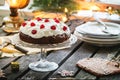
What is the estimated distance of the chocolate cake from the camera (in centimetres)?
137

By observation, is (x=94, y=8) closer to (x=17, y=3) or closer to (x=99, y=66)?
(x=17, y=3)

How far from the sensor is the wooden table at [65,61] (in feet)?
4.29

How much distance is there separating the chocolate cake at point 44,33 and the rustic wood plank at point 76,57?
105 millimetres

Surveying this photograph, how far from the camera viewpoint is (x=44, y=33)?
138 centimetres

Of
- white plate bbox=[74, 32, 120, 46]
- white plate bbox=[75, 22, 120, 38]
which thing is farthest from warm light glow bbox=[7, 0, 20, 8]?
white plate bbox=[74, 32, 120, 46]

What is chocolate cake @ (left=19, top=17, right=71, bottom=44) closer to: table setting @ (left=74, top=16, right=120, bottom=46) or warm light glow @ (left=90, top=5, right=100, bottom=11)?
table setting @ (left=74, top=16, right=120, bottom=46)

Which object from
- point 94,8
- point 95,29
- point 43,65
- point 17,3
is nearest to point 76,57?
point 43,65

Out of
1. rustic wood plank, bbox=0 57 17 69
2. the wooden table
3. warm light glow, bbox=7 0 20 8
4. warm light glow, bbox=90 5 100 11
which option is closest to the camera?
the wooden table

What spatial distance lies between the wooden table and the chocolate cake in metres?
0.11

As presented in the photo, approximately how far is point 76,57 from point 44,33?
0.22m

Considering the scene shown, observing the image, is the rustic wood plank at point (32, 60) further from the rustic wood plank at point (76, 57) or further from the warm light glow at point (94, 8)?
the warm light glow at point (94, 8)

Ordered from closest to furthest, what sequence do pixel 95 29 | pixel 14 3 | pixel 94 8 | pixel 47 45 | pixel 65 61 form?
pixel 47 45
pixel 65 61
pixel 95 29
pixel 14 3
pixel 94 8

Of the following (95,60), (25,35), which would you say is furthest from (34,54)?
(95,60)

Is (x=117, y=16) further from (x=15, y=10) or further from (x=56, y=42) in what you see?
(x=56, y=42)
